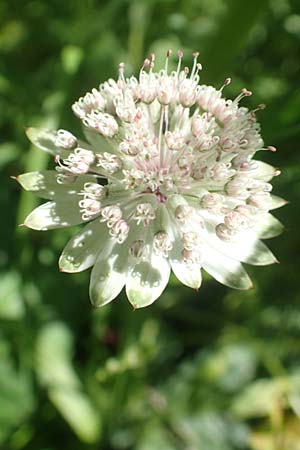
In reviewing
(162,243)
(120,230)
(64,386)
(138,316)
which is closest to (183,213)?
(162,243)

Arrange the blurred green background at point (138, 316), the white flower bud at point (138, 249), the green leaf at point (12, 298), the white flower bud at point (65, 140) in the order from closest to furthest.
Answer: the white flower bud at point (138, 249), the white flower bud at point (65, 140), the blurred green background at point (138, 316), the green leaf at point (12, 298)

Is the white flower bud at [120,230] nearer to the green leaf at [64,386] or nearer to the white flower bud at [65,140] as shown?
the white flower bud at [65,140]

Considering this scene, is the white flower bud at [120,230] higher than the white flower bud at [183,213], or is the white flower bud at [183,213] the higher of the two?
the white flower bud at [183,213]

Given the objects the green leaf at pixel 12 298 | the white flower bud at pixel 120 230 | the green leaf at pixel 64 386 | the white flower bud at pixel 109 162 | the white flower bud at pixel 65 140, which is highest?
the white flower bud at pixel 65 140

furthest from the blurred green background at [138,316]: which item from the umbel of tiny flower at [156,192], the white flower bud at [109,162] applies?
the white flower bud at [109,162]

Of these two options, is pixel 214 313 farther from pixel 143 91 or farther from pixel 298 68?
pixel 143 91

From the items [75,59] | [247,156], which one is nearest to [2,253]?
[75,59]

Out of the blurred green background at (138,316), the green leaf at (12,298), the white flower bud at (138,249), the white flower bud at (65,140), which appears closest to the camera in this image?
the white flower bud at (138,249)
